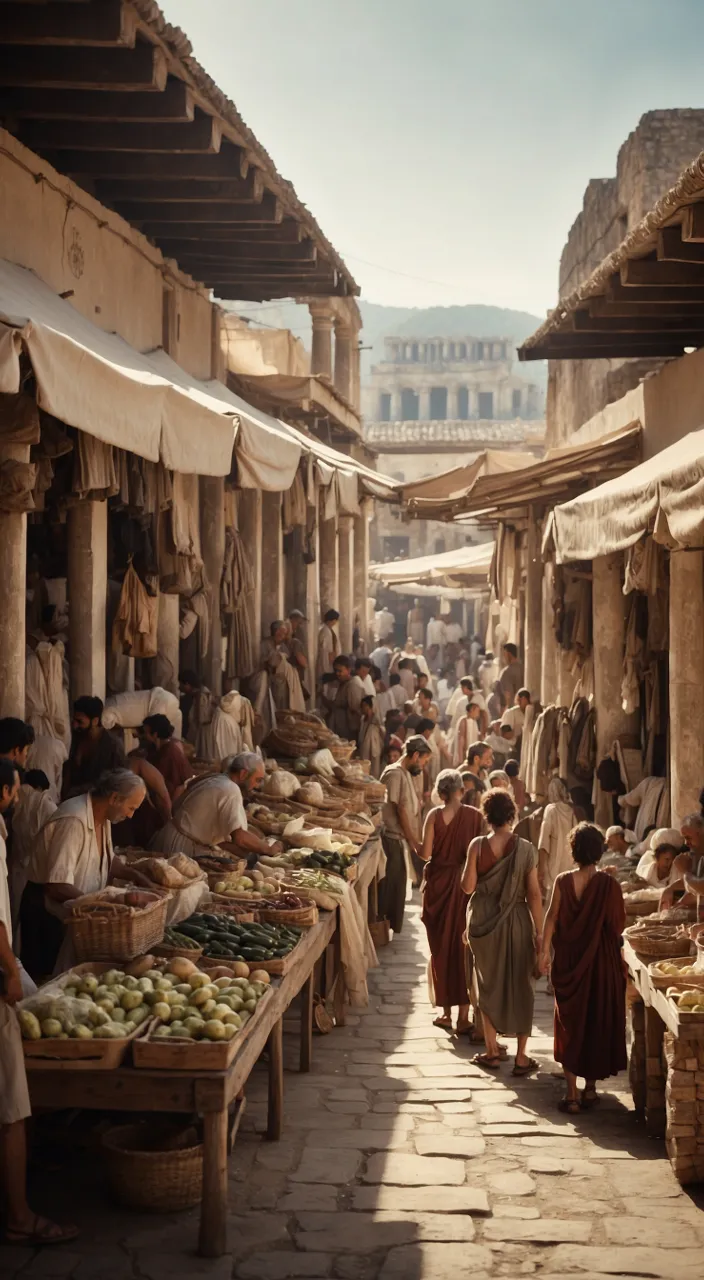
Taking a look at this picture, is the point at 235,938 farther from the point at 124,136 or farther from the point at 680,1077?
the point at 124,136

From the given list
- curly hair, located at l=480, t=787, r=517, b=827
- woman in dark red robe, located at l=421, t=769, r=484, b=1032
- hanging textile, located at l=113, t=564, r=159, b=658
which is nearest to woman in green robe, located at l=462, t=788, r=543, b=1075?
curly hair, located at l=480, t=787, r=517, b=827

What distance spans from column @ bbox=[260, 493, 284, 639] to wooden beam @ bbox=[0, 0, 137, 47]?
758cm

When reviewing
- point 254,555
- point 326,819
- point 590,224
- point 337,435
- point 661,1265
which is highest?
point 590,224

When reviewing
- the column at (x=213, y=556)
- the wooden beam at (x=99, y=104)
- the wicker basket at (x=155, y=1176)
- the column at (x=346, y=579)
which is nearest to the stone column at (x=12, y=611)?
the wicker basket at (x=155, y=1176)

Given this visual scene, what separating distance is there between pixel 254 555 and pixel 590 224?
932 centimetres

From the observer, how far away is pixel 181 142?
30.8ft

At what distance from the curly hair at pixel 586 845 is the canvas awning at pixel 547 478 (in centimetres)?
513

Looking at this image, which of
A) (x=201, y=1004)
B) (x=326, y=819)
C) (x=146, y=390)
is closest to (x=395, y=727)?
(x=326, y=819)

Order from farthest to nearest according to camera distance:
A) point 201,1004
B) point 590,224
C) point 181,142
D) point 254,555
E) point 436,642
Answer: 1. point 436,642
2. point 590,224
3. point 254,555
4. point 181,142
5. point 201,1004

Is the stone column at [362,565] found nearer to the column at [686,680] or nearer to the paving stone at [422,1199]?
the column at [686,680]

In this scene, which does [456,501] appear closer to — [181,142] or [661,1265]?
[181,142]

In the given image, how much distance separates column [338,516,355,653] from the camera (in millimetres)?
19875

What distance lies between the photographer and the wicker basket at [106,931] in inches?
232

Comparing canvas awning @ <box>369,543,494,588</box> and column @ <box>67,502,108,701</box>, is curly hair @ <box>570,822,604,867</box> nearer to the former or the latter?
column @ <box>67,502,108,701</box>
